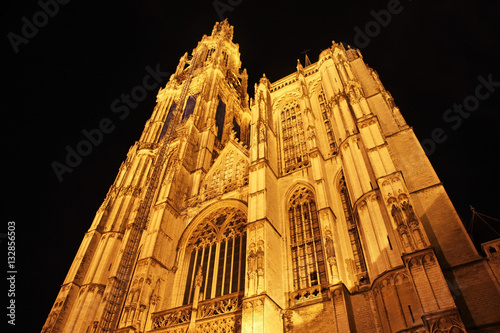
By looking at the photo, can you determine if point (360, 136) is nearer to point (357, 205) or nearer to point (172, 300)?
point (357, 205)

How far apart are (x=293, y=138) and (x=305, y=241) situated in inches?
303

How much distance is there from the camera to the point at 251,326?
416 inches

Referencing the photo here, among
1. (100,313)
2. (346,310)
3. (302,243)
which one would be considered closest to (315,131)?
(302,243)

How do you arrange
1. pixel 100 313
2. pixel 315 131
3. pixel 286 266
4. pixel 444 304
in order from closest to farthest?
pixel 444 304 < pixel 286 266 < pixel 100 313 < pixel 315 131

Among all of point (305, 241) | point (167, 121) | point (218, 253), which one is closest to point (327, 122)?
point (305, 241)

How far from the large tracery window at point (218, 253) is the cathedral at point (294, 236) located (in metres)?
0.06

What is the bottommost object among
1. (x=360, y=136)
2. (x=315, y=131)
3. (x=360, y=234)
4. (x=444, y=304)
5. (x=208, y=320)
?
(x=444, y=304)

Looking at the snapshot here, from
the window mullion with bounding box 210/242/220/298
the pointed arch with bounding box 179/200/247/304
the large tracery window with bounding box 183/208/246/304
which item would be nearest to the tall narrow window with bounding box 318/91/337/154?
the pointed arch with bounding box 179/200/247/304

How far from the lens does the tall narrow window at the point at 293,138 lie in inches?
723

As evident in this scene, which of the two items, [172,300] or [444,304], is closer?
[444,304]

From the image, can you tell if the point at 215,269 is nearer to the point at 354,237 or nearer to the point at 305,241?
the point at 305,241

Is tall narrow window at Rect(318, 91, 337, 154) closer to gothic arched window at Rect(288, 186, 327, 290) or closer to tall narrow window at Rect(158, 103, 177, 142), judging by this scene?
gothic arched window at Rect(288, 186, 327, 290)

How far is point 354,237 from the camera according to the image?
13148mm

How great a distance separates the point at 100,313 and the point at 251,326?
980cm
